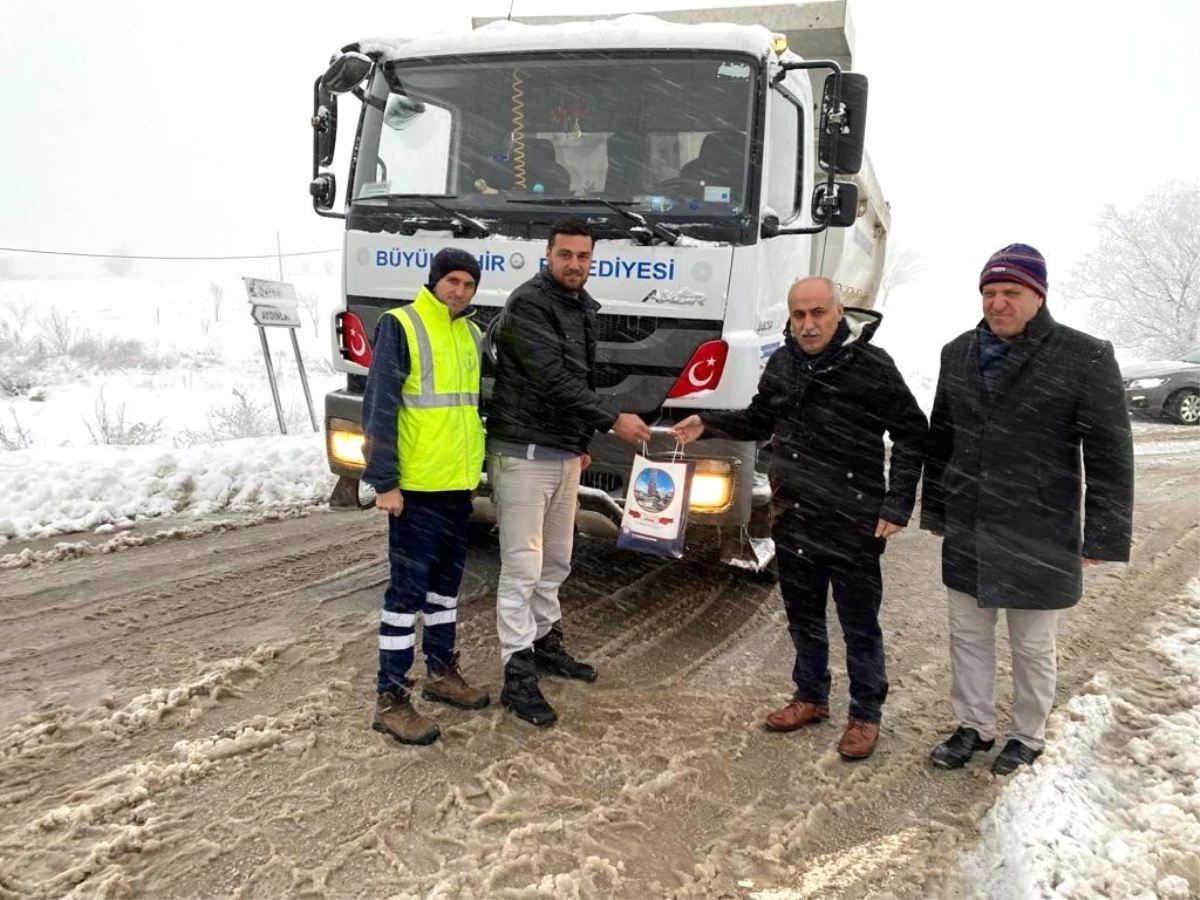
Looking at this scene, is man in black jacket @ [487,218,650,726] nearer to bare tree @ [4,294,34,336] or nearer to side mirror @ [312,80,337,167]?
side mirror @ [312,80,337,167]

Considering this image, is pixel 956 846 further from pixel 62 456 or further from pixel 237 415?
pixel 237 415

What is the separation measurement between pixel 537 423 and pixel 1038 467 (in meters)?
1.87

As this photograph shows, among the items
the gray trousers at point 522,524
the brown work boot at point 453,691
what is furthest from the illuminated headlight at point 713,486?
the brown work boot at point 453,691

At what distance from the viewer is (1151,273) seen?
23.1 meters

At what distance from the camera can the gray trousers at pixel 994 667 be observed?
3088mm

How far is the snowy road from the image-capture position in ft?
8.29

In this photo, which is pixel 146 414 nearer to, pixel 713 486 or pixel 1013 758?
pixel 713 486

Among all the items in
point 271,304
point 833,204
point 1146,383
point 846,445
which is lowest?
point 1146,383

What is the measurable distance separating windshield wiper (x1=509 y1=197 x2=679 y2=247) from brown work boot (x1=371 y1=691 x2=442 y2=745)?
234cm

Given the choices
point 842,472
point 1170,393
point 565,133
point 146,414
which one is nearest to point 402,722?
point 842,472

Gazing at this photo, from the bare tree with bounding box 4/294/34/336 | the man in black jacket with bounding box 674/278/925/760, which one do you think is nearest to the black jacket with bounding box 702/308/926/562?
the man in black jacket with bounding box 674/278/925/760

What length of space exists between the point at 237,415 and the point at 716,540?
9.28m

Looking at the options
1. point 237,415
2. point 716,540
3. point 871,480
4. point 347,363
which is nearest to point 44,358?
point 237,415

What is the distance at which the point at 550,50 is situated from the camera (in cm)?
446
